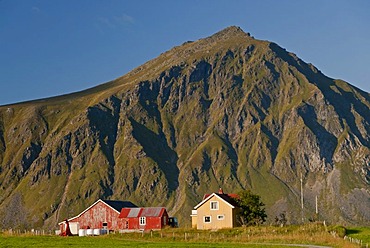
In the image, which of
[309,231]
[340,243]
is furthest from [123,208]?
[340,243]

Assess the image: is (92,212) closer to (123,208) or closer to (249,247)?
(123,208)

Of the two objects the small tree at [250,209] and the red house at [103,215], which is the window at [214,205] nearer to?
the small tree at [250,209]

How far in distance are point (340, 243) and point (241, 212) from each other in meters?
49.5

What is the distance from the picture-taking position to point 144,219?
122625mm

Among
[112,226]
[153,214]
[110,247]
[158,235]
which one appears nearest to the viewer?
[110,247]

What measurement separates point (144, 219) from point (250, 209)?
23.1m

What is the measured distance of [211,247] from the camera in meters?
58.2

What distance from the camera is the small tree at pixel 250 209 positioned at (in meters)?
109

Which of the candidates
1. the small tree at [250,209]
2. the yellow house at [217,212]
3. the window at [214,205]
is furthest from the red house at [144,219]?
the small tree at [250,209]

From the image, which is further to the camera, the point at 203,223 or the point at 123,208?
the point at 123,208

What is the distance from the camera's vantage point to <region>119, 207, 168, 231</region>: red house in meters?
122

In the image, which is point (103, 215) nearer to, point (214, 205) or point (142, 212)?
point (142, 212)

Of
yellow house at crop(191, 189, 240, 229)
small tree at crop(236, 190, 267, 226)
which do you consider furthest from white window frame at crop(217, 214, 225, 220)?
small tree at crop(236, 190, 267, 226)

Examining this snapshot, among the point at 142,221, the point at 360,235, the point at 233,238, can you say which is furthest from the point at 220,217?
the point at 360,235
